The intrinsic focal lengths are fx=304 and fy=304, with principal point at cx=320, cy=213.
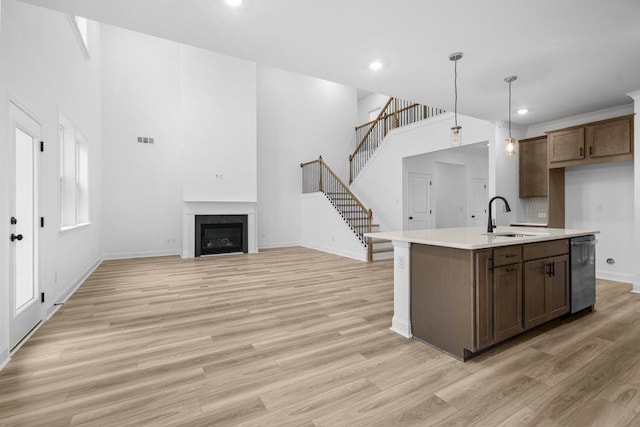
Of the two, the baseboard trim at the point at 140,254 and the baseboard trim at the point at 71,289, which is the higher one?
the baseboard trim at the point at 140,254

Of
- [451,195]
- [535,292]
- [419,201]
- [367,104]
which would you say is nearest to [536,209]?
[419,201]

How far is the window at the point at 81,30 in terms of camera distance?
457cm

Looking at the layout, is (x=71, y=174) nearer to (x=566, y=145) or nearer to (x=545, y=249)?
(x=545, y=249)

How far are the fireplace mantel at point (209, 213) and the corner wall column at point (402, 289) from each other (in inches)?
236

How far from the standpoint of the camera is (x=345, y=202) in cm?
885

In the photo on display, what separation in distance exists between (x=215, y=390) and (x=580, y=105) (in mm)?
6486

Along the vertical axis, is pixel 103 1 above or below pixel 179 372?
above

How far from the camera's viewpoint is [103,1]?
96.0 inches

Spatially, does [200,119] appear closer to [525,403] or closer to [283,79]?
[283,79]

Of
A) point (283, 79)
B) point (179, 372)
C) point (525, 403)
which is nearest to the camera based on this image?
point (525, 403)

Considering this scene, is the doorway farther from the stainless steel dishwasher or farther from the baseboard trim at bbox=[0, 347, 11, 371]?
the baseboard trim at bbox=[0, 347, 11, 371]

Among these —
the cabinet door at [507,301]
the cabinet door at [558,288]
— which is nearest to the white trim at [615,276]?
the cabinet door at [558,288]

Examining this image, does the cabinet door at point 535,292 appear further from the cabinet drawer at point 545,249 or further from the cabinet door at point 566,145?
the cabinet door at point 566,145

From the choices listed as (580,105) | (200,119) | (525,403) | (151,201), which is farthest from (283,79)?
(525,403)
